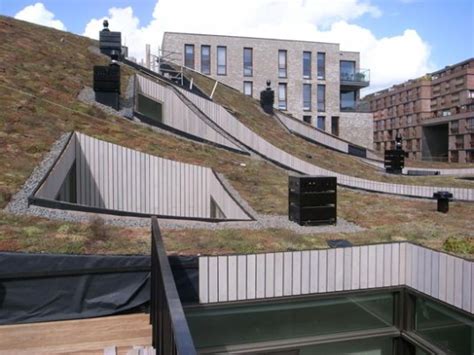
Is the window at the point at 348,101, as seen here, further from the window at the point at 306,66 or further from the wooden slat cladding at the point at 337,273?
the wooden slat cladding at the point at 337,273

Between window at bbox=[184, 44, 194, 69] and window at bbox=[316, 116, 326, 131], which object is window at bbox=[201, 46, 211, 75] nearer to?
window at bbox=[184, 44, 194, 69]

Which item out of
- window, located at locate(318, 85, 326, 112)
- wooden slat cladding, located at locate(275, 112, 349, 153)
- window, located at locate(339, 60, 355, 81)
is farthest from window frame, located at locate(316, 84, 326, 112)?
wooden slat cladding, located at locate(275, 112, 349, 153)

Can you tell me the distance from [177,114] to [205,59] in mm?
25567

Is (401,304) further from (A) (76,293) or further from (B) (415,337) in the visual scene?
(A) (76,293)

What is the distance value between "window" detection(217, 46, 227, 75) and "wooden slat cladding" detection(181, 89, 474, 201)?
23.7 meters

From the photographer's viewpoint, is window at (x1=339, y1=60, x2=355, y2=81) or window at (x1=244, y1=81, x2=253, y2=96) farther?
window at (x1=339, y1=60, x2=355, y2=81)

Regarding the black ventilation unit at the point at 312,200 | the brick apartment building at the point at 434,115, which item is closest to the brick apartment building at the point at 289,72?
the brick apartment building at the point at 434,115

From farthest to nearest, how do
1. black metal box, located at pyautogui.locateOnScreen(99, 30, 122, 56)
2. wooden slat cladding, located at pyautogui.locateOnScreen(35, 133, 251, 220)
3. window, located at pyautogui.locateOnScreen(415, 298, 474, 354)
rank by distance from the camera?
black metal box, located at pyautogui.locateOnScreen(99, 30, 122, 56)
wooden slat cladding, located at pyautogui.locateOnScreen(35, 133, 251, 220)
window, located at pyautogui.locateOnScreen(415, 298, 474, 354)

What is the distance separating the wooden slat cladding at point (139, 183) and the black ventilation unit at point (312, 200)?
5.68 ft

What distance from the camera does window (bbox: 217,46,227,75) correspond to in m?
46.0

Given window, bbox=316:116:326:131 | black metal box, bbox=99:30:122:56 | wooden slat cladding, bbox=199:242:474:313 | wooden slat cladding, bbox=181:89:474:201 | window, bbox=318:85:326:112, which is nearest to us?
wooden slat cladding, bbox=199:242:474:313

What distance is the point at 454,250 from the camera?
9023 millimetres

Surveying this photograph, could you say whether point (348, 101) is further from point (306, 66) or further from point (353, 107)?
point (306, 66)

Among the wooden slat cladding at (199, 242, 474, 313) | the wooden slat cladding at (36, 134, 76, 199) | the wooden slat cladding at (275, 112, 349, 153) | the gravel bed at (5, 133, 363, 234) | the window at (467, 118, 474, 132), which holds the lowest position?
the wooden slat cladding at (199, 242, 474, 313)
